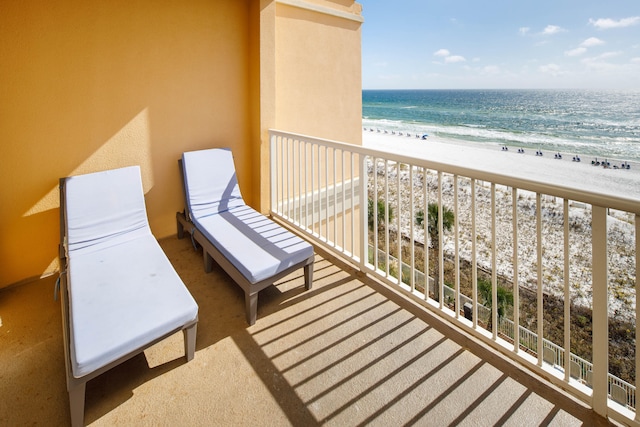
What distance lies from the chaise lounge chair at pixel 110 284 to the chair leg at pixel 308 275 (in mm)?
1036

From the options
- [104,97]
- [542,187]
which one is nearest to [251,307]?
[542,187]

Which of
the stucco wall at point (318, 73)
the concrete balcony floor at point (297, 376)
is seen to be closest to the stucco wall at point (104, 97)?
the stucco wall at point (318, 73)

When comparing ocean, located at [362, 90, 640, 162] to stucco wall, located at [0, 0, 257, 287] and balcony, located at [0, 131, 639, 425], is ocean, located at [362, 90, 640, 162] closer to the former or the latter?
stucco wall, located at [0, 0, 257, 287]

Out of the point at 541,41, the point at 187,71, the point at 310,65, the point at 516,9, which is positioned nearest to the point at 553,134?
the point at 541,41

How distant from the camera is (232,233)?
3139 millimetres

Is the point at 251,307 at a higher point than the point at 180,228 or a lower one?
lower

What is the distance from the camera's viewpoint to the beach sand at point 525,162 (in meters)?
20.6

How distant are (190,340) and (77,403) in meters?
0.60

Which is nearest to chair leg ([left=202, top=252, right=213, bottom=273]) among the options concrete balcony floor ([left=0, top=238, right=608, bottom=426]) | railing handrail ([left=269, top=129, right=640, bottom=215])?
concrete balcony floor ([left=0, top=238, right=608, bottom=426])

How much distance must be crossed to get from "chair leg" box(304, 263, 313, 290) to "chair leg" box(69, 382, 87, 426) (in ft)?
Answer: 5.49

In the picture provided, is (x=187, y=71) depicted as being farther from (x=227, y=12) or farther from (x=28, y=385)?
(x=28, y=385)

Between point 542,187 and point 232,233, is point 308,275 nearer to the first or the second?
point 232,233

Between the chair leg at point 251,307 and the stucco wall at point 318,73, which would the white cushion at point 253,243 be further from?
the stucco wall at point 318,73

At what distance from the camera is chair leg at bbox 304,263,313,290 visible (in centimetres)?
290
